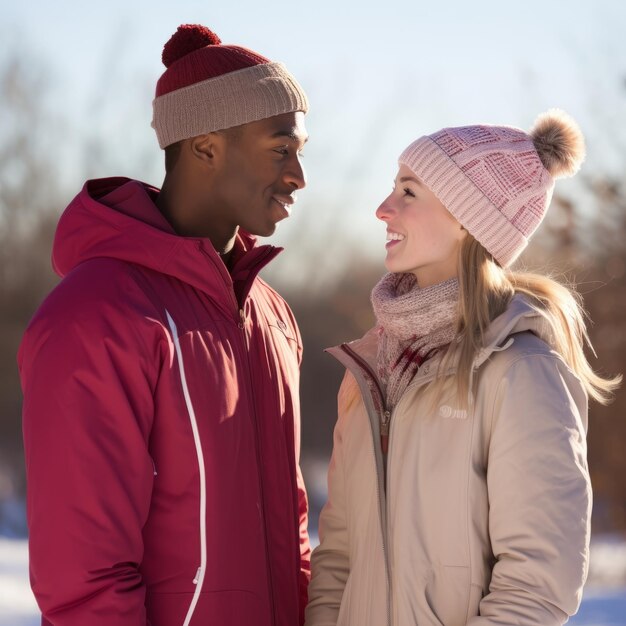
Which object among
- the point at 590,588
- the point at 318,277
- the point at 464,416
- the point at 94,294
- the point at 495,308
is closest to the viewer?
the point at 94,294

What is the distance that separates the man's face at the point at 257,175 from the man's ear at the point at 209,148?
0.05 feet

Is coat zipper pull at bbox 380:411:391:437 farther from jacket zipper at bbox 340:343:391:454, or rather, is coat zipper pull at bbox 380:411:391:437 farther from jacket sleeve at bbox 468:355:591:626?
jacket sleeve at bbox 468:355:591:626

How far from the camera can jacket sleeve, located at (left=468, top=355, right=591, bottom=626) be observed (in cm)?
205

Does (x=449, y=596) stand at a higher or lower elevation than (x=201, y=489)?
lower

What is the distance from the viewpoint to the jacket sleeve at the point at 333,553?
8.01 feet

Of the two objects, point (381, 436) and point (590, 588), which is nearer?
point (381, 436)

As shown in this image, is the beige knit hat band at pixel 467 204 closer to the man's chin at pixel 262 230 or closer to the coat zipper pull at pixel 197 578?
the man's chin at pixel 262 230

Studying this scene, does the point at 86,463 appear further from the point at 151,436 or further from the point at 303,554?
the point at 303,554

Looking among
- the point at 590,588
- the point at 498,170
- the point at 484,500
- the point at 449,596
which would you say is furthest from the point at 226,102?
the point at 590,588

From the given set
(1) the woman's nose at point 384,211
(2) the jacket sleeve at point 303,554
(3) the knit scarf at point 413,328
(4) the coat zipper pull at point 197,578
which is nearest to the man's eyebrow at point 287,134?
(1) the woman's nose at point 384,211

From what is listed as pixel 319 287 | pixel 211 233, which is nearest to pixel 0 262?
pixel 319 287

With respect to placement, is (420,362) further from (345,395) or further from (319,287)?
(319,287)

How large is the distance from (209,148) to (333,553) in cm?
101

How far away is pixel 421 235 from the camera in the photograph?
8.02 ft
